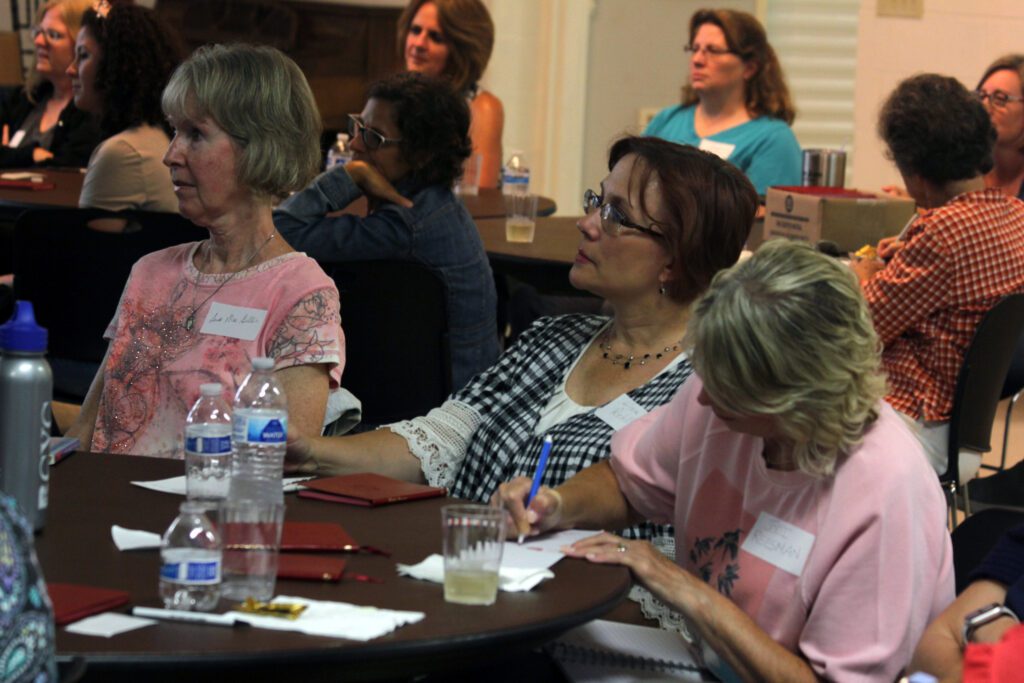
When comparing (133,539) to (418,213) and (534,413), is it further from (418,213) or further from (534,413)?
(418,213)

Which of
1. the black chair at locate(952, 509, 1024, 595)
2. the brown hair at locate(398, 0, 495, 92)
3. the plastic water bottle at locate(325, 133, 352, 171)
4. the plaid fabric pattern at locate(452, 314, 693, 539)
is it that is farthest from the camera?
the brown hair at locate(398, 0, 495, 92)

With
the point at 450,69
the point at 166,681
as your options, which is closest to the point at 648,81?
the point at 450,69

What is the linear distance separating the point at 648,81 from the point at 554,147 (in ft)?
1.97

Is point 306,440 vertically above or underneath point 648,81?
underneath

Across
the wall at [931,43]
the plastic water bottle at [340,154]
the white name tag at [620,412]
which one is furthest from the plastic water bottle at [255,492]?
the wall at [931,43]

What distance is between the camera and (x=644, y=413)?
2.35m

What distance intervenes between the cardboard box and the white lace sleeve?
7.49ft

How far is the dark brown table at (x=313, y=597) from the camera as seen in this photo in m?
1.37

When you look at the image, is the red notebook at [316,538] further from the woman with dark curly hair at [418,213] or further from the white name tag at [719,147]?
the white name tag at [719,147]

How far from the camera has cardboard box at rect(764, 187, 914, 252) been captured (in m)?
4.56

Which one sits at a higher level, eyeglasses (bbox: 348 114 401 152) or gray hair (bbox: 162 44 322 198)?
gray hair (bbox: 162 44 322 198)

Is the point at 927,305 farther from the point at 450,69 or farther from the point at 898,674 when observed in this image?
the point at 450,69

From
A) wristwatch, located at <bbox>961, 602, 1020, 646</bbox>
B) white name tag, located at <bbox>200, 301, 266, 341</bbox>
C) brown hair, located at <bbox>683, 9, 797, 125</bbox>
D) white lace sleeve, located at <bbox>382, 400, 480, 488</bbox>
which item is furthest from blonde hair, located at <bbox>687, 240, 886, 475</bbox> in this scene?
brown hair, located at <bbox>683, 9, 797, 125</bbox>

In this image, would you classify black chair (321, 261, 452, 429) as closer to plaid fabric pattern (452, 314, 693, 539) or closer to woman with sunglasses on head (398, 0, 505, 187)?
plaid fabric pattern (452, 314, 693, 539)
